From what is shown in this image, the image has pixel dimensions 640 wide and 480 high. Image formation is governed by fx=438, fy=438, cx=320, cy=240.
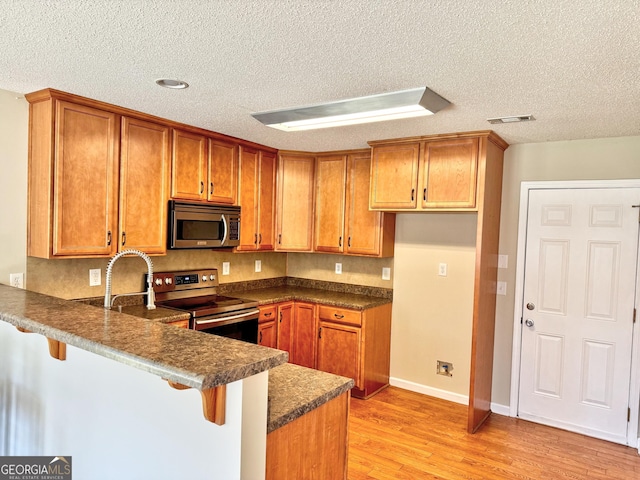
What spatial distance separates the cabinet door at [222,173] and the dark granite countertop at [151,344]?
192cm

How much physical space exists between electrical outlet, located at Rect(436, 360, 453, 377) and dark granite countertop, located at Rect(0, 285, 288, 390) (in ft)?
10.2

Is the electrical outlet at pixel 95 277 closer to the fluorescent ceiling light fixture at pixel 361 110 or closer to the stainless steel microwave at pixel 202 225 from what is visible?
the stainless steel microwave at pixel 202 225

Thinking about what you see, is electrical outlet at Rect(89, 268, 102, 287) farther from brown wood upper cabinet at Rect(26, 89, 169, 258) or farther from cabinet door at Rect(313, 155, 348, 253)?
cabinet door at Rect(313, 155, 348, 253)

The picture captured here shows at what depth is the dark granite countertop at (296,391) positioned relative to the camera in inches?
60.3

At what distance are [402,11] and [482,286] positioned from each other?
2.48m

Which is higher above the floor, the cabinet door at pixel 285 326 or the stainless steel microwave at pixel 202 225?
the stainless steel microwave at pixel 202 225

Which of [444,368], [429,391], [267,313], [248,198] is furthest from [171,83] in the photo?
[429,391]

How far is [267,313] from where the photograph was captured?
412 cm

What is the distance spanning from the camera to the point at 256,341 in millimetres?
3971

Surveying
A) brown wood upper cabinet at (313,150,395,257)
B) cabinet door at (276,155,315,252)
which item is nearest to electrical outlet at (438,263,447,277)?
brown wood upper cabinet at (313,150,395,257)

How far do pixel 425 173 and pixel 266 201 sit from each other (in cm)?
164

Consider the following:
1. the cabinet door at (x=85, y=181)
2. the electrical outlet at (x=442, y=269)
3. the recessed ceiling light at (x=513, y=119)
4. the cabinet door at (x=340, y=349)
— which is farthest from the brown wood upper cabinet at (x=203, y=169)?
the recessed ceiling light at (x=513, y=119)

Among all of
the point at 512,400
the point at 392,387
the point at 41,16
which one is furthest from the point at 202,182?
the point at 512,400

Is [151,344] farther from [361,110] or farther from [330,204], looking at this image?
[330,204]
